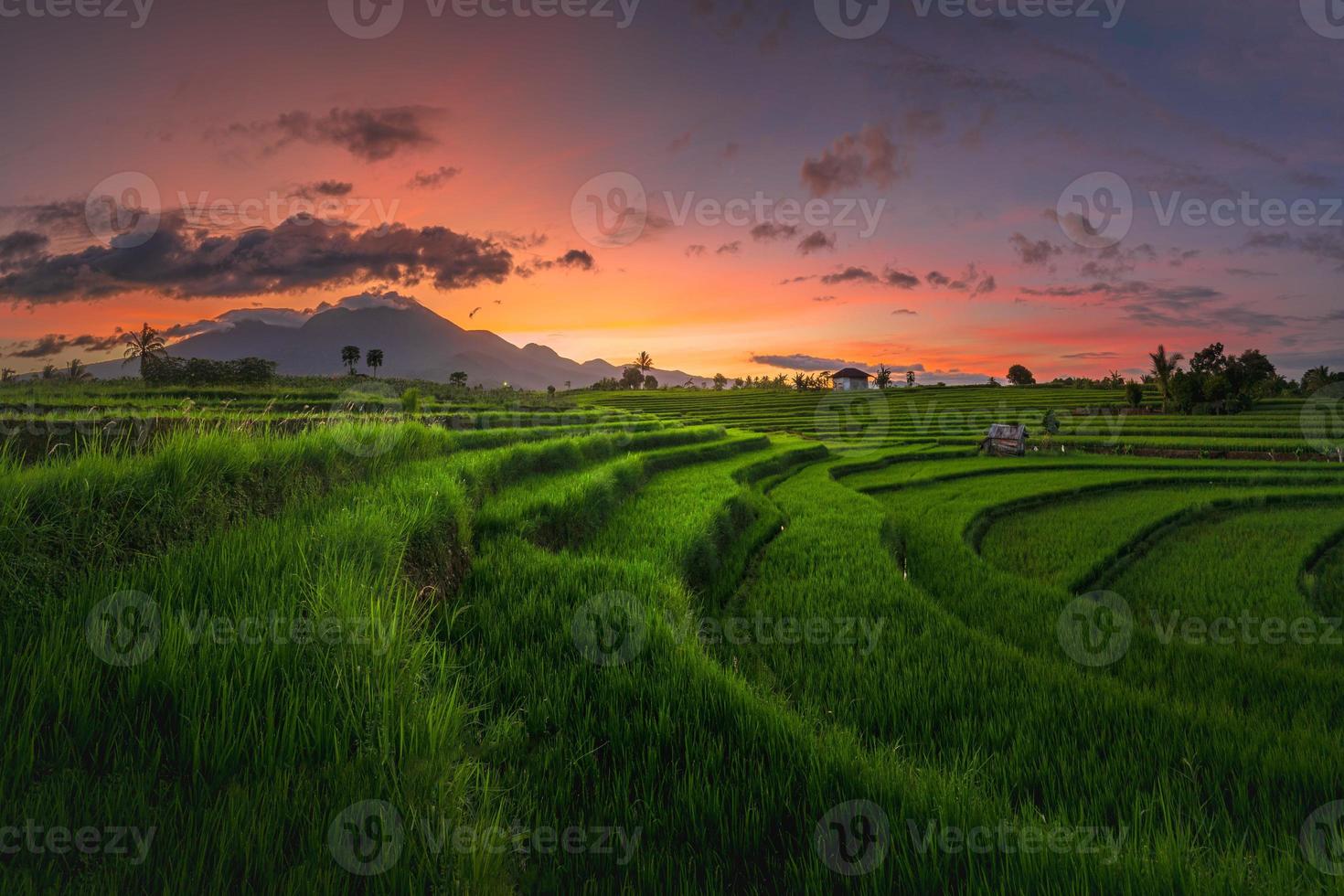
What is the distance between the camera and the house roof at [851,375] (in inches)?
4545

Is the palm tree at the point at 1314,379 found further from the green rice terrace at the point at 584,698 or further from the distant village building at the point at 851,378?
the green rice terrace at the point at 584,698

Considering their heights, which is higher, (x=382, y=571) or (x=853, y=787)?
(x=382, y=571)

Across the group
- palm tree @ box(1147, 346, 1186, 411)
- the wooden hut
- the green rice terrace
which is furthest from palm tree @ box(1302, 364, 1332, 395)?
the green rice terrace

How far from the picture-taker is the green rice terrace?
6.07ft

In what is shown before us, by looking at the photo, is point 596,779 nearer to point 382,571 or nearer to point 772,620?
point 382,571

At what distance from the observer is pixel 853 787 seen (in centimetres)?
251

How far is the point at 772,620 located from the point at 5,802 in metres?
5.78

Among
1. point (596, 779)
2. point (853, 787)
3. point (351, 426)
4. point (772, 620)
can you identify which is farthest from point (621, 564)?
point (351, 426)

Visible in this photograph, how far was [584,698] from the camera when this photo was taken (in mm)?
3436

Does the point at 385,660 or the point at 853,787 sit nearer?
the point at 853,787

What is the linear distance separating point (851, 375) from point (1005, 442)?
3630 inches

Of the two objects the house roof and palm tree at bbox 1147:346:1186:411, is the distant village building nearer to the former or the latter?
the house roof

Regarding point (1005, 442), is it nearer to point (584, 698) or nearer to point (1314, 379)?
point (584, 698)

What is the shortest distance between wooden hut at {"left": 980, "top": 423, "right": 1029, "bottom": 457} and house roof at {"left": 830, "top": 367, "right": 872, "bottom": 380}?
90.9 metres
